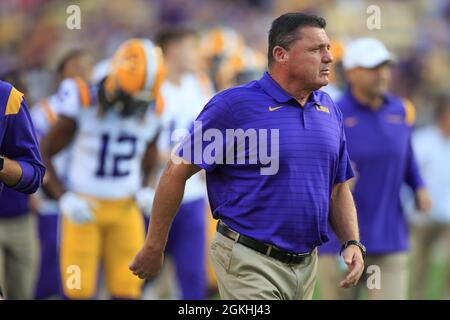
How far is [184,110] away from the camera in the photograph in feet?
31.4

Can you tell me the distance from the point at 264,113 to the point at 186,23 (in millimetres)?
13361

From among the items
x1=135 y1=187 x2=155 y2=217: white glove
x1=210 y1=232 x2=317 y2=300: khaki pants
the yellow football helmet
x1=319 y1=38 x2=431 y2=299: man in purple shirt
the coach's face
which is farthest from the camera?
x1=135 y1=187 x2=155 y2=217: white glove

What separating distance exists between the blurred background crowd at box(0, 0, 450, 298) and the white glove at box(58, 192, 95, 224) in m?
7.76

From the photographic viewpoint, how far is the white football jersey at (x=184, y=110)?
9.13 meters

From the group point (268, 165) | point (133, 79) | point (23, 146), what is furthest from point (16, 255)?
point (268, 165)

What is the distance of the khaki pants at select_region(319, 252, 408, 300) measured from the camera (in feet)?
25.0

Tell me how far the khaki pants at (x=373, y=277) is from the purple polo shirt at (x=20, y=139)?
119 inches

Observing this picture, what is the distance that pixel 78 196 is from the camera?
8641mm

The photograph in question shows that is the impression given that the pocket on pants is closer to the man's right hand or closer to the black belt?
the black belt

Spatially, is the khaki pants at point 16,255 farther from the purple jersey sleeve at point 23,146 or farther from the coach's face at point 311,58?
the coach's face at point 311,58

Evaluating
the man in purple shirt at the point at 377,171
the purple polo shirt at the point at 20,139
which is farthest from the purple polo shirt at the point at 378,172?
the purple polo shirt at the point at 20,139

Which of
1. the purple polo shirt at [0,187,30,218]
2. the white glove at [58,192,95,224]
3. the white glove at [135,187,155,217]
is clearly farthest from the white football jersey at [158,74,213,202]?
the purple polo shirt at [0,187,30,218]
